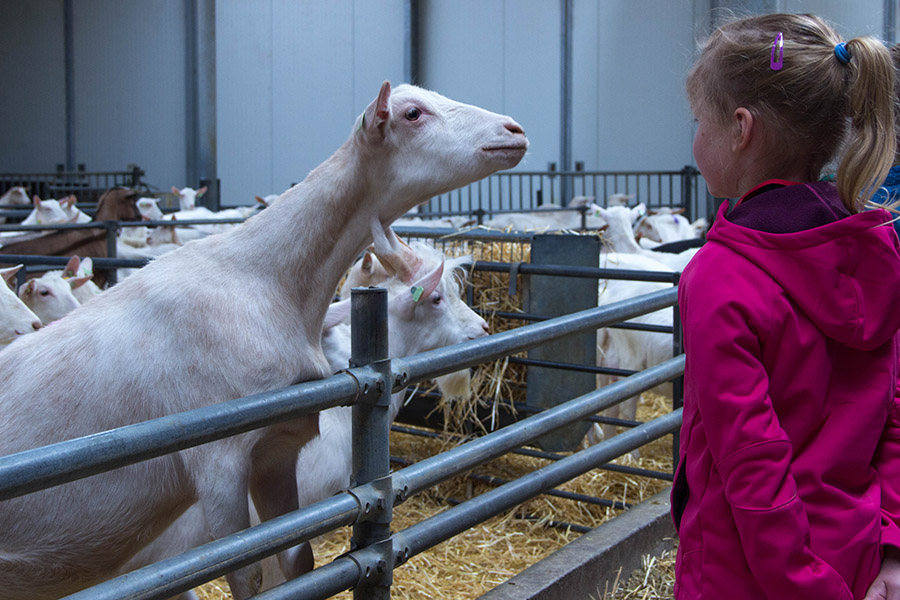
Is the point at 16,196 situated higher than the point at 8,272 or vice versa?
the point at 16,196

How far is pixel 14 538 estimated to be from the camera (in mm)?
1995

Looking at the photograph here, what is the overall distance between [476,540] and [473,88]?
15682 millimetres

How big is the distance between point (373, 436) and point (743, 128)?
1.00m

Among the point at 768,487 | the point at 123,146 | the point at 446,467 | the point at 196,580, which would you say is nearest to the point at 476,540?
the point at 446,467

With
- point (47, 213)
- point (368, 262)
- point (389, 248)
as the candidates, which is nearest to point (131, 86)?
point (47, 213)

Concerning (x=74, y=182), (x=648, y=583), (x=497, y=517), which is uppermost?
(x=74, y=182)

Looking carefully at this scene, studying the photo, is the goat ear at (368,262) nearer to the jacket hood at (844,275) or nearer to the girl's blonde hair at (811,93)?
the girl's blonde hair at (811,93)

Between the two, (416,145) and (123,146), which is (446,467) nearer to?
(416,145)

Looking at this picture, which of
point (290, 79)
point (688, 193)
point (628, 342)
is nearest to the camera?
point (628, 342)

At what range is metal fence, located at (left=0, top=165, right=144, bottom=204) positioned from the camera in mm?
14445

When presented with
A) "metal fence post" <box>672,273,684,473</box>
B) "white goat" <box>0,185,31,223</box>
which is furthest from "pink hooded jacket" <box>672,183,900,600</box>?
"white goat" <box>0,185,31,223</box>

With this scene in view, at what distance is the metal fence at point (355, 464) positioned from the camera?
136 centimetres

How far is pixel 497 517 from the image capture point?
4438 millimetres

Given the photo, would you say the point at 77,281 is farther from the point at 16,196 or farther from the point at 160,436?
the point at 16,196
